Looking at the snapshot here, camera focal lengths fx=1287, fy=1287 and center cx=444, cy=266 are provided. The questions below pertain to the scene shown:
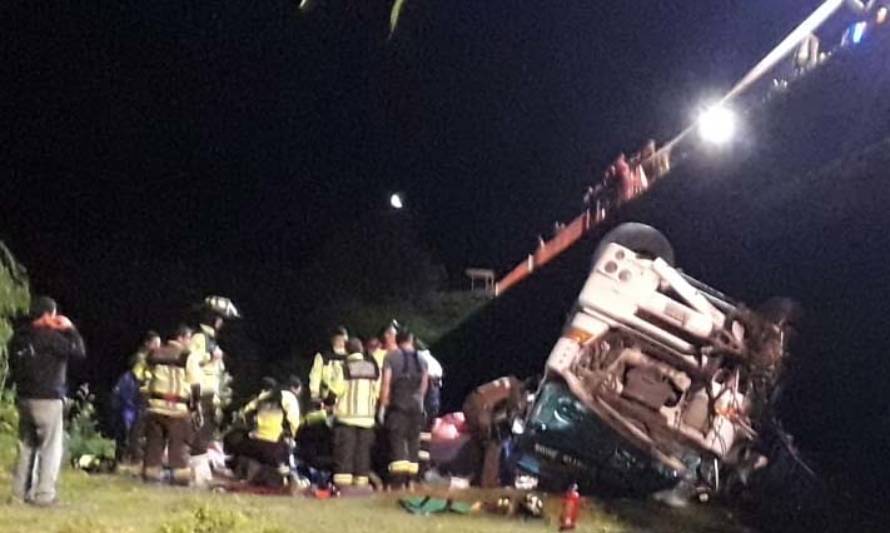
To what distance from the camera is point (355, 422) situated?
12.1 m

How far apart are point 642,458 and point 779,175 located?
259 cm

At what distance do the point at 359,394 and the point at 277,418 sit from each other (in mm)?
1304

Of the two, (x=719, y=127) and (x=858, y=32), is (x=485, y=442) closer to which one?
(x=719, y=127)

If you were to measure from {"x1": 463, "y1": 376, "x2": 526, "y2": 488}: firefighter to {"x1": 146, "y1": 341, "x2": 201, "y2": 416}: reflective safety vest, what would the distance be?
9.17 feet

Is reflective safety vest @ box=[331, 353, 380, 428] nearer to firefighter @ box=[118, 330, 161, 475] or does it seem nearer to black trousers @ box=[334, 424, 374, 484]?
black trousers @ box=[334, 424, 374, 484]

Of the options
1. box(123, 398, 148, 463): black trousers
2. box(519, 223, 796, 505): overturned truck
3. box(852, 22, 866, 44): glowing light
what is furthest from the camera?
box(123, 398, 148, 463): black trousers

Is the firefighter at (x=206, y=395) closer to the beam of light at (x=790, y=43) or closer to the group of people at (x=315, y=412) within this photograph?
the group of people at (x=315, y=412)

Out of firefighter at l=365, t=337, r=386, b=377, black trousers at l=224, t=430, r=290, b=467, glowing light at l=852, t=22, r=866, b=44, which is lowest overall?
black trousers at l=224, t=430, r=290, b=467

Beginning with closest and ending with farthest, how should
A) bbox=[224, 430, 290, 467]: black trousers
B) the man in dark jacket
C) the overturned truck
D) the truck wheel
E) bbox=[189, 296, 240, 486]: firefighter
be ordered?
the man in dark jacket, the overturned truck, the truck wheel, bbox=[189, 296, 240, 486]: firefighter, bbox=[224, 430, 290, 467]: black trousers

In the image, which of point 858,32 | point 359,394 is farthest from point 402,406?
point 858,32

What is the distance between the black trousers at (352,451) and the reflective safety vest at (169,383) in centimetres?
150

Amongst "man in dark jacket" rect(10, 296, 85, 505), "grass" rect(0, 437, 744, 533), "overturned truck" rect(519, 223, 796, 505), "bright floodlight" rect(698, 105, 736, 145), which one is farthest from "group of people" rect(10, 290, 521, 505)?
"bright floodlight" rect(698, 105, 736, 145)

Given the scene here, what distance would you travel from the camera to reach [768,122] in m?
9.70

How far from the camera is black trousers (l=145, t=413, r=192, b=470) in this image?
12234 mm
